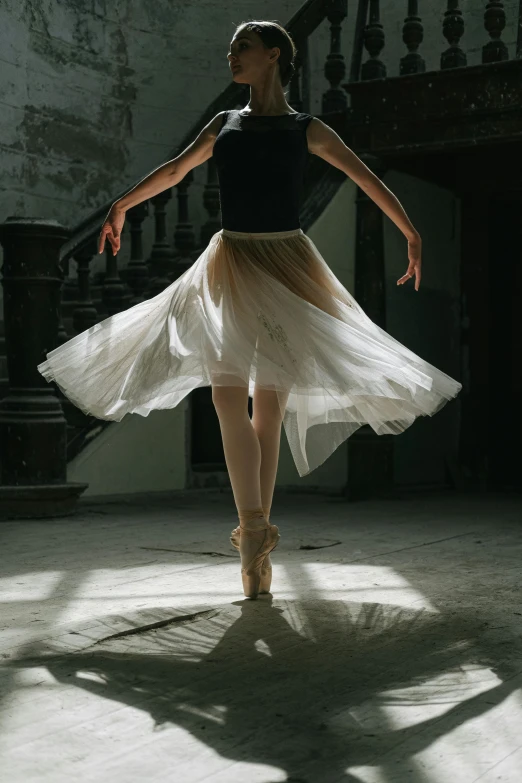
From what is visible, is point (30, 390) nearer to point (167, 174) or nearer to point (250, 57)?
point (167, 174)

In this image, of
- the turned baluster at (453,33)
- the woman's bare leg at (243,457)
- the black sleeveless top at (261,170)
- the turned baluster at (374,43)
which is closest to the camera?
the woman's bare leg at (243,457)

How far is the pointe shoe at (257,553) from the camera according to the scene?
9.96ft

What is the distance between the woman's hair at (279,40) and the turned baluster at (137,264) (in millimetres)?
3237

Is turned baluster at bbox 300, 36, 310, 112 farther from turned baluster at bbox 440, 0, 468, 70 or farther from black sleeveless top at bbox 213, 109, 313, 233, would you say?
black sleeveless top at bbox 213, 109, 313, 233

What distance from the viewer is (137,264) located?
653 centimetres

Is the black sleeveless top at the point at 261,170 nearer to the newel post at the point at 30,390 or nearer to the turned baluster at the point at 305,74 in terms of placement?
the newel post at the point at 30,390

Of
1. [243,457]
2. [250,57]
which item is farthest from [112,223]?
[243,457]

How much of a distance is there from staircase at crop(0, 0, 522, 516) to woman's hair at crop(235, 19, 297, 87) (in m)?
2.78

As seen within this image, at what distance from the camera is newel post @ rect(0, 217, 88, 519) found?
5.44 m

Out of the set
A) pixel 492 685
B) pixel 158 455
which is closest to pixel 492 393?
pixel 158 455

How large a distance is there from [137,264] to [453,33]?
7.56 ft

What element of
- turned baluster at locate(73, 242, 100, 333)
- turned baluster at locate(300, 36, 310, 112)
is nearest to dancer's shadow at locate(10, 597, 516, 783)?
turned baluster at locate(73, 242, 100, 333)

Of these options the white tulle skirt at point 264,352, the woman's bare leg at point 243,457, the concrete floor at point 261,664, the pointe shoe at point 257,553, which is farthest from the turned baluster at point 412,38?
the pointe shoe at point 257,553

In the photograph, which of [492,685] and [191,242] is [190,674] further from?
[191,242]
